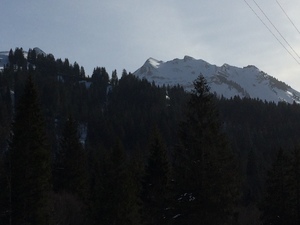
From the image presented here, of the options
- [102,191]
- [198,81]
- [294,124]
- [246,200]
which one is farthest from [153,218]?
[294,124]

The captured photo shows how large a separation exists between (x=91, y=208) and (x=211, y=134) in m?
15.4

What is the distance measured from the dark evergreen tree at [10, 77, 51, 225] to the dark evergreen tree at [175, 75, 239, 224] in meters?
8.31

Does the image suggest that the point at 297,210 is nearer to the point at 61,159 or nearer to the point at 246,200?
the point at 61,159

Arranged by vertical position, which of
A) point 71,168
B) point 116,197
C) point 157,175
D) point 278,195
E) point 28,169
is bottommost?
point 278,195

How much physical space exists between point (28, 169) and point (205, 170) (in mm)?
10374

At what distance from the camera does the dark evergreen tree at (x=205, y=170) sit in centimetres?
2594

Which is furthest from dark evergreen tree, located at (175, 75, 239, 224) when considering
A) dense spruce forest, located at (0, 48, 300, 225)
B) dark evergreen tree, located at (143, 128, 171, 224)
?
dark evergreen tree, located at (143, 128, 171, 224)

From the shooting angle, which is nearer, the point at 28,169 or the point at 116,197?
the point at 28,169

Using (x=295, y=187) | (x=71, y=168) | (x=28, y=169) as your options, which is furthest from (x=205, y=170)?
(x=71, y=168)

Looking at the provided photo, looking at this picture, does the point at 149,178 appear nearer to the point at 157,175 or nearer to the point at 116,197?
the point at 157,175

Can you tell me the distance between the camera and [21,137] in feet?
97.8

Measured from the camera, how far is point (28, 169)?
29391mm

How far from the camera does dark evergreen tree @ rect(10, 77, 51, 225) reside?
29234 millimetres

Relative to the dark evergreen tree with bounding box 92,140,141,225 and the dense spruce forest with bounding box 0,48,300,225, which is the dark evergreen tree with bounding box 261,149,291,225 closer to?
the dense spruce forest with bounding box 0,48,300,225
